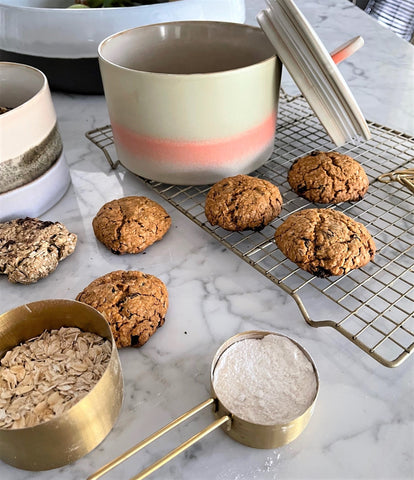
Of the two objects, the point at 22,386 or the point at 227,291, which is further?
the point at 227,291

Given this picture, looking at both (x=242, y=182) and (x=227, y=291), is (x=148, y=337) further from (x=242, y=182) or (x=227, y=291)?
(x=242, y=182)

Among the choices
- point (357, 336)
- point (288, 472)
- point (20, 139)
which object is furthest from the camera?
point (20, 139)

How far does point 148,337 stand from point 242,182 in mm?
294

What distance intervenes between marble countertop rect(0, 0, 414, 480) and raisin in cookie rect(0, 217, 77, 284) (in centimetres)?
2

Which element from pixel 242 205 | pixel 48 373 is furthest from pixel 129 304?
pixel 242 205

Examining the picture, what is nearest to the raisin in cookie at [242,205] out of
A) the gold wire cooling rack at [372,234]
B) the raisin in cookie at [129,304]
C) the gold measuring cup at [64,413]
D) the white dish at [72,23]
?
the gold wire cooling rack at [372,234]

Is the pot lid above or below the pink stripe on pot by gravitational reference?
above

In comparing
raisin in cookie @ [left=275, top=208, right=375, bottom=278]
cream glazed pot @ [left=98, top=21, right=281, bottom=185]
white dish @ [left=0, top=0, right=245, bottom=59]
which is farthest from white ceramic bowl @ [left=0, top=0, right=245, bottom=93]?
raisin in cookie @ [left=275, top=208, right=375, bottom=278]

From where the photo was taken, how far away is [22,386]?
52 centimetres

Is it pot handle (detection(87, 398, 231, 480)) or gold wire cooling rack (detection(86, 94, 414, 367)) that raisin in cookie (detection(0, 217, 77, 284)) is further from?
pot handle (detection(87, 398, 231, 480))

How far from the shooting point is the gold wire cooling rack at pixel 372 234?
23.4 inches

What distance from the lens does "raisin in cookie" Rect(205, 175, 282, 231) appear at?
0.71 metres

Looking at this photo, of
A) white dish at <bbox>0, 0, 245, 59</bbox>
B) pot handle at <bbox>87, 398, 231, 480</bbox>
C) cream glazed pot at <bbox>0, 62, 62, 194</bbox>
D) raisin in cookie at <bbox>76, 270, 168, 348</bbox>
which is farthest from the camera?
white dish at <bbox>0, 0, 245, 59</bbox>

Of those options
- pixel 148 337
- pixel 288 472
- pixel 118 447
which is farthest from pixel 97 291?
pixel 288 472
